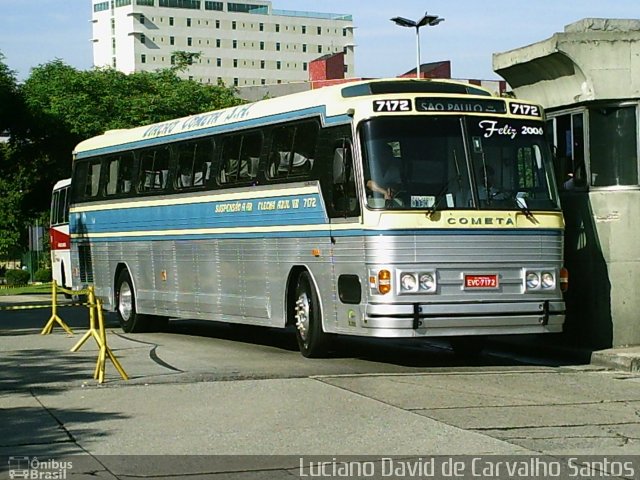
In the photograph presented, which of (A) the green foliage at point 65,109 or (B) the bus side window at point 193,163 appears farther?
(A) the green foliage at point 65,109

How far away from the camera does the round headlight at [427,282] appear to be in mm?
14055

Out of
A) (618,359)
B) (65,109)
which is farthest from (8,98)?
(618,359)

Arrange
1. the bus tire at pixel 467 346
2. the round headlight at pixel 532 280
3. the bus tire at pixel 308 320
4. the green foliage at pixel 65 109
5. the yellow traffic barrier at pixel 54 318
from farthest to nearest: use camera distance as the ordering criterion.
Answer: the green foliage at pixel 65 109, the yellow traffic barrier at pixel 54 318, the bus tire at pixel 467 346, the bus tire at pixel 308 320, the round headlight at pixel 532 280

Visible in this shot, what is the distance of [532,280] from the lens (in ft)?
47.8

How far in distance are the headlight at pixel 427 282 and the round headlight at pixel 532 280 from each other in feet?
4.06

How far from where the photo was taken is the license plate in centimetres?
1424

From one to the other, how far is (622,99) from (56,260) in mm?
26036

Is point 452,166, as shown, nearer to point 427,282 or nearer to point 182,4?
point 427,282

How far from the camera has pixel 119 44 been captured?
19712 cm

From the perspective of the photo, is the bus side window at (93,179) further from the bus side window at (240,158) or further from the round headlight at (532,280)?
the round headlight at (532,280)

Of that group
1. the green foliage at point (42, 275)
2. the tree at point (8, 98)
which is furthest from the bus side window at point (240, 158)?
the green foliage at point (42, 275)

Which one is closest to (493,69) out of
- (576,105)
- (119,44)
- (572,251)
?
(576,105)

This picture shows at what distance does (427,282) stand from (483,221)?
1.00 m

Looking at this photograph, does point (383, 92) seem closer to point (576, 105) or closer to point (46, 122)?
point (576, 105)
